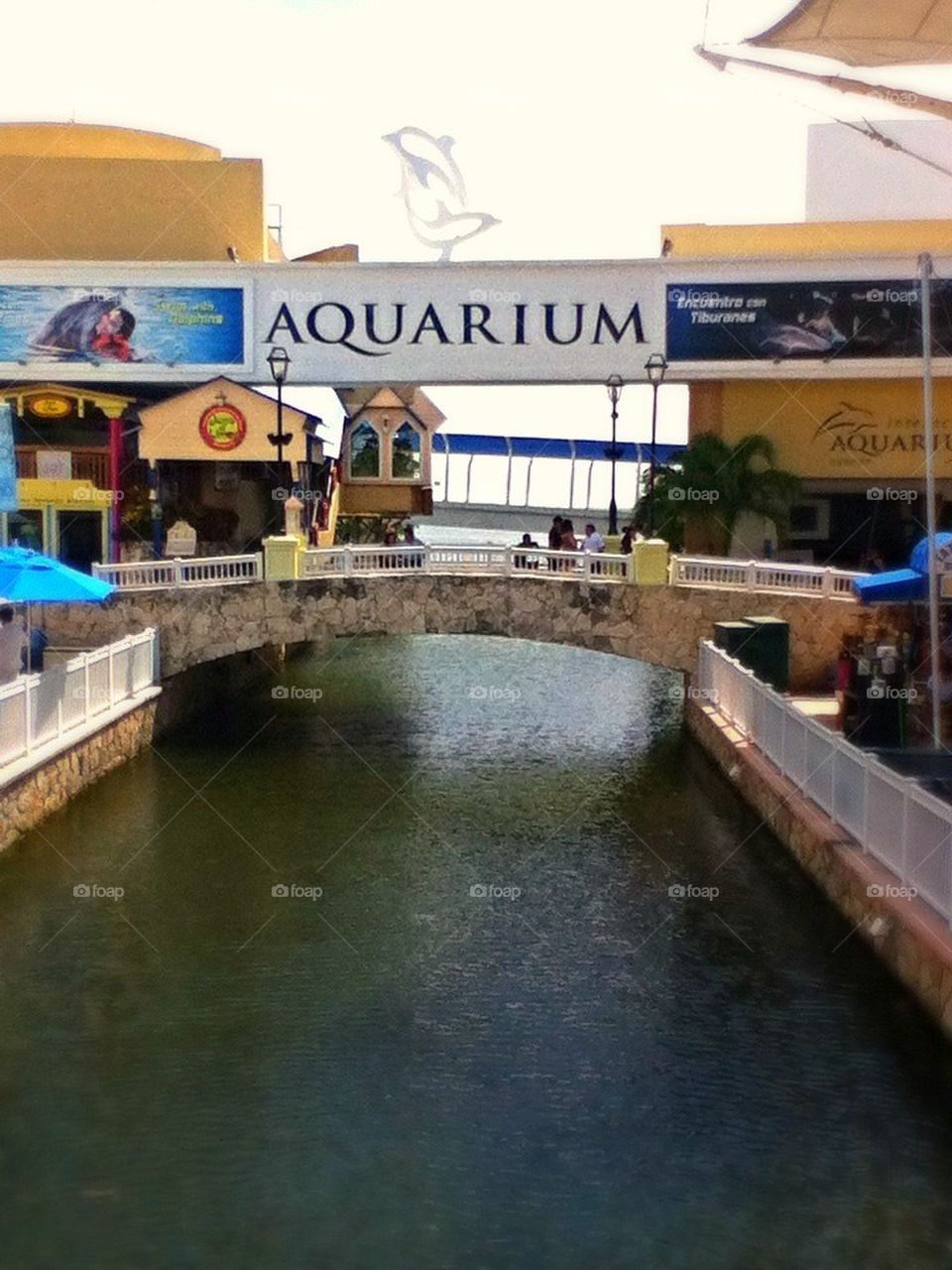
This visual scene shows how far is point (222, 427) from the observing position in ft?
111

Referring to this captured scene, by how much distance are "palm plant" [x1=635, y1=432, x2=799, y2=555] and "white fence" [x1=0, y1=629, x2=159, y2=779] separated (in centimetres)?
1274

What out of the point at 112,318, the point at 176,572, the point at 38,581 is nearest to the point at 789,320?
the point at 112,318

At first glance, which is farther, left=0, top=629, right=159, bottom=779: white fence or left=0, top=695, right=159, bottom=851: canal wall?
left=0, top=629, right=159, bottom=779: white fence

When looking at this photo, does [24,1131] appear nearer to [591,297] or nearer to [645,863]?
[645,863]

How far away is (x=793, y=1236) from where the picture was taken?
9219 mm

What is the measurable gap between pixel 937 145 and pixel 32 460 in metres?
33.4

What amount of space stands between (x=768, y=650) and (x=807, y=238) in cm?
1562

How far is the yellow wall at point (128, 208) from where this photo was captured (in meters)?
37.3

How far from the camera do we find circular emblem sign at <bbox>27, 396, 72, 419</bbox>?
3375 cm

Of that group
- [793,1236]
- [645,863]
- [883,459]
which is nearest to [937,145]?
[883,459]
